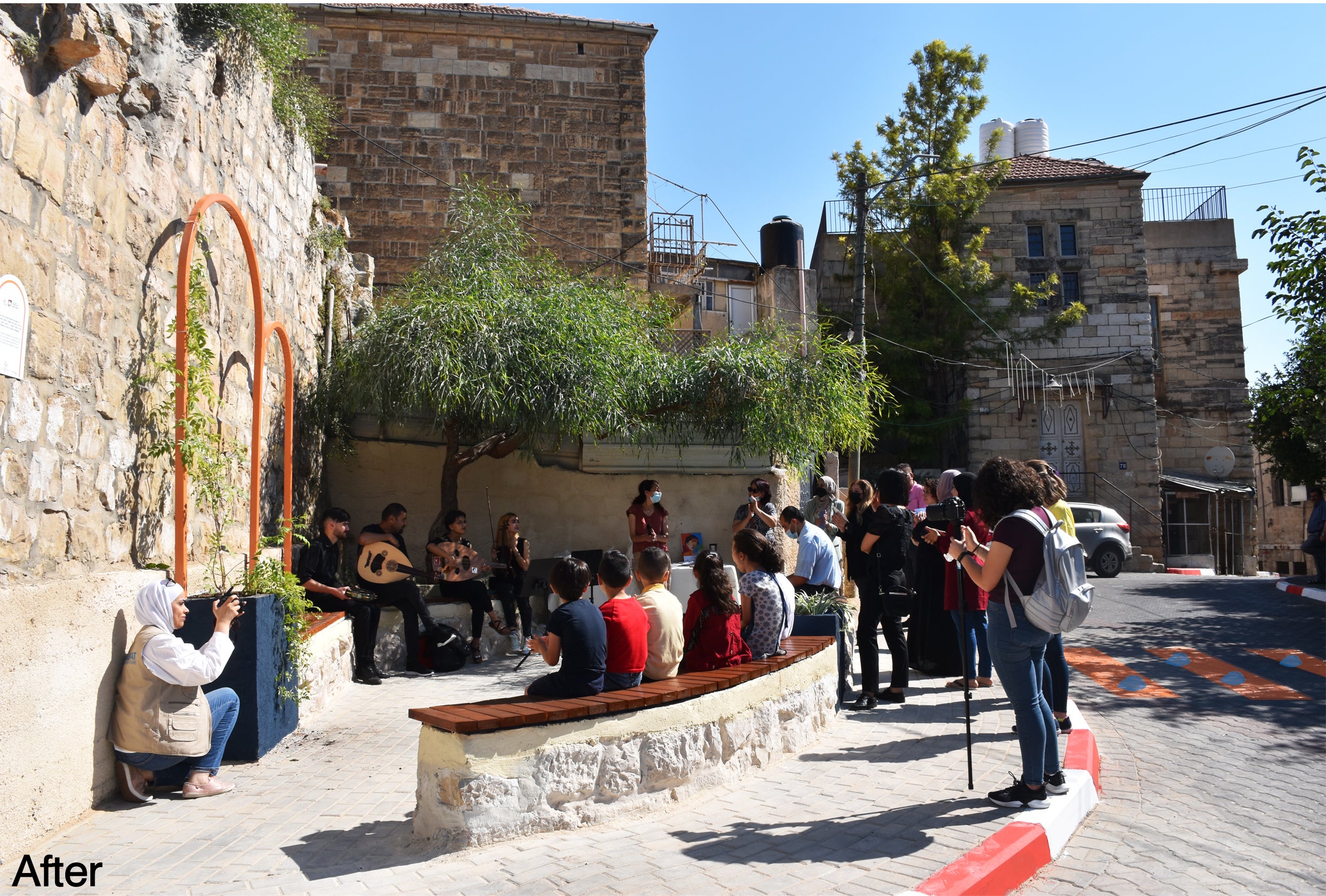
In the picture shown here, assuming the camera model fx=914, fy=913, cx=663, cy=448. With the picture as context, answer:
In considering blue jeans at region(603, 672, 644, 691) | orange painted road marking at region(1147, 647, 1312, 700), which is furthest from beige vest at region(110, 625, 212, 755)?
orange painted road marking at region(1147, 647, 1312, 700)

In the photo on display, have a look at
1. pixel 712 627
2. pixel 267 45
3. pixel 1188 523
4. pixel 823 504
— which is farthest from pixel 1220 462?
pixel 267 45

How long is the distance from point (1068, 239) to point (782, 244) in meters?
8.58

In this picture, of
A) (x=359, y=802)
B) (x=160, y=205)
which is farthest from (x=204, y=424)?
(x=359, y=802)

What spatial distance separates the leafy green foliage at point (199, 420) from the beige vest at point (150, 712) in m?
0.96

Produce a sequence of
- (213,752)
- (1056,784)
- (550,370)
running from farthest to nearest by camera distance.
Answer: (550,370)
(213,752)
(1056,784)

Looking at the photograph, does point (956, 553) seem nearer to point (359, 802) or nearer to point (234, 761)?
point (359, 802)

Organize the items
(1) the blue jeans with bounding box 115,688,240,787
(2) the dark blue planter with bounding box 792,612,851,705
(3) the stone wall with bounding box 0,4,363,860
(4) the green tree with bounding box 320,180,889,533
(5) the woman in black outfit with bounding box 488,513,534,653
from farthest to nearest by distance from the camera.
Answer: (5) the woman in black outfit with bounding box 488,513,534,653, (4) the green tree with bounding box 320,180,889,533, (2) the dark blue planter with bounding box 792,612,851,705, (1) the blue jeans with bounding box 115,688,240,787, (3) the stone wall with bounding box 0,4,363,860

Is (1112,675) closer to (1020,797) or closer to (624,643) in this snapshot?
(1020,797)

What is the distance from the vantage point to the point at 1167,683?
7.93 meters

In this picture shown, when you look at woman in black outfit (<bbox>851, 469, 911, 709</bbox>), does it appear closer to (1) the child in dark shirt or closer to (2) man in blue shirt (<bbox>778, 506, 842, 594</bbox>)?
(2) man in blue shirt (<bbox>778, 506, 842, 594</bbox>)

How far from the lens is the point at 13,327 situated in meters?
4.05

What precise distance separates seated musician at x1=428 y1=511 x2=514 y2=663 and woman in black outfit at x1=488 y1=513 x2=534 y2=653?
0.22 m

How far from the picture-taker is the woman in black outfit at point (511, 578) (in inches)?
366

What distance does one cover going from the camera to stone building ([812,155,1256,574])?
24.8 meters
